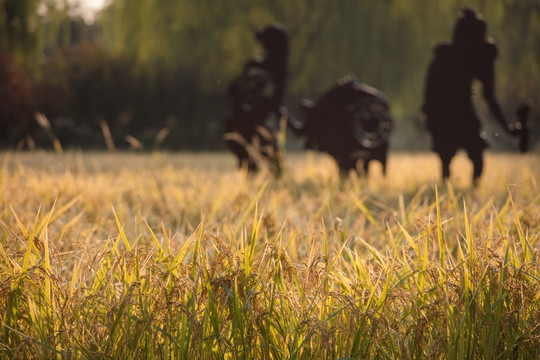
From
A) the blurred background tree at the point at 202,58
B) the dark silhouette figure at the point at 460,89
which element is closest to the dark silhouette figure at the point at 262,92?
the dark silhouette figure at the point at 460,89

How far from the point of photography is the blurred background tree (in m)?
13.8

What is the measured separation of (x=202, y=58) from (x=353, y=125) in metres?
10.2

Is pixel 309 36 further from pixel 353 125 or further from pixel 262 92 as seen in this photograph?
pixel 353 125

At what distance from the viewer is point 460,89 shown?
4938mm

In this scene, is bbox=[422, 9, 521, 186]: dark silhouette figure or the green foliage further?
the green foliage

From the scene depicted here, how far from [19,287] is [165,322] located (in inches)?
15.9

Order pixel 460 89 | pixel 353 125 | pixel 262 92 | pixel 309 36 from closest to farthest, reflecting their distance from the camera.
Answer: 1. pixel 460 89
2. pixel 353 125
3. pixel 262 92
4. pixel 309 36

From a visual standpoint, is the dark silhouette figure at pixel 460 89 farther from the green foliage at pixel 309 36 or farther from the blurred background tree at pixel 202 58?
the green foliage at pixel 309 36

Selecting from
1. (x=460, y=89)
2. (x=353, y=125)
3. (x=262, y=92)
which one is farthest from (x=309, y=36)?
(x=460, y=89)

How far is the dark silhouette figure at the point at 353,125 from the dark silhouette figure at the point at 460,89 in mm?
475

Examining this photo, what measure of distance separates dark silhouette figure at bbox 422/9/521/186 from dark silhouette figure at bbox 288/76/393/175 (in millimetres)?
475

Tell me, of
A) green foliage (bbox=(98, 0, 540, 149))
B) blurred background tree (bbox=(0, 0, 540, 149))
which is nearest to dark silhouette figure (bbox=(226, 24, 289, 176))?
green foliage (bbox=(98, 0, 540, 149))

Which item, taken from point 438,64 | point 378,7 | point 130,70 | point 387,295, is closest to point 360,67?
point 378,7

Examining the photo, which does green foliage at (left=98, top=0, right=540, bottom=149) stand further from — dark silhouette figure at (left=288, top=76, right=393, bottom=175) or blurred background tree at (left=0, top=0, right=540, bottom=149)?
dark silhouette figure at (left=288, top=76, right=393, bottom=175)
